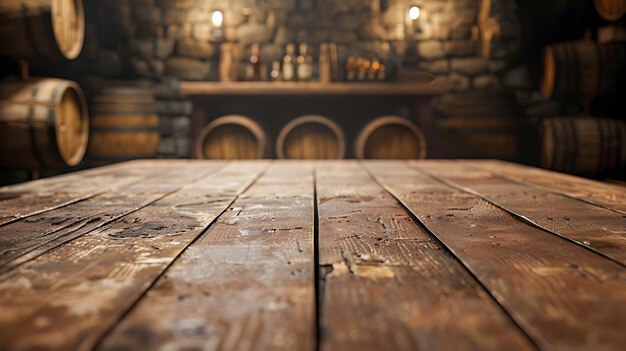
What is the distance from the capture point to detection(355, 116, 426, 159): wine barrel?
4.70 metres

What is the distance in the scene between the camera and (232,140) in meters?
4.76

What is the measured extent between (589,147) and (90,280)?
4.04 metres

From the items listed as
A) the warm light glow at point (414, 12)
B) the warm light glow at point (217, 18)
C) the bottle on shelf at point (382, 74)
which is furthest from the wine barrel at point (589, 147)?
the warm light glow at point (217, 18)

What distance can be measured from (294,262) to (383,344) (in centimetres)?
34

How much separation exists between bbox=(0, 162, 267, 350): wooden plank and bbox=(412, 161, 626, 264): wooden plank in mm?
804

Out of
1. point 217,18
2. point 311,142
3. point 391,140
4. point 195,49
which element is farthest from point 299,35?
point 391,140

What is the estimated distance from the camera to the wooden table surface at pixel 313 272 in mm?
609

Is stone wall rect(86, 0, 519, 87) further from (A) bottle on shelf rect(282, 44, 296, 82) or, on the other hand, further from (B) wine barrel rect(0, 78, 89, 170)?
(B) wine barrel rect(0, 78, 89, 170)

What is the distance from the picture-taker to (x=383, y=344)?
58cm

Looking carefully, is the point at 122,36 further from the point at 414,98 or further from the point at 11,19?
the point at 414,98

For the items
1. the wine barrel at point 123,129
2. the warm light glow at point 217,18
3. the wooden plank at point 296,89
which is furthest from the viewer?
the warm light glow at point 217,18

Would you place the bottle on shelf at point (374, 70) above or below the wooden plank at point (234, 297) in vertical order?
above

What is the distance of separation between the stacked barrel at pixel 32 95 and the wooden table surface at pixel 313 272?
1.72 meters

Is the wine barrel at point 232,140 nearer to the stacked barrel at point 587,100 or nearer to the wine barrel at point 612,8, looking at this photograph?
the stacked barrel at point 587,100
